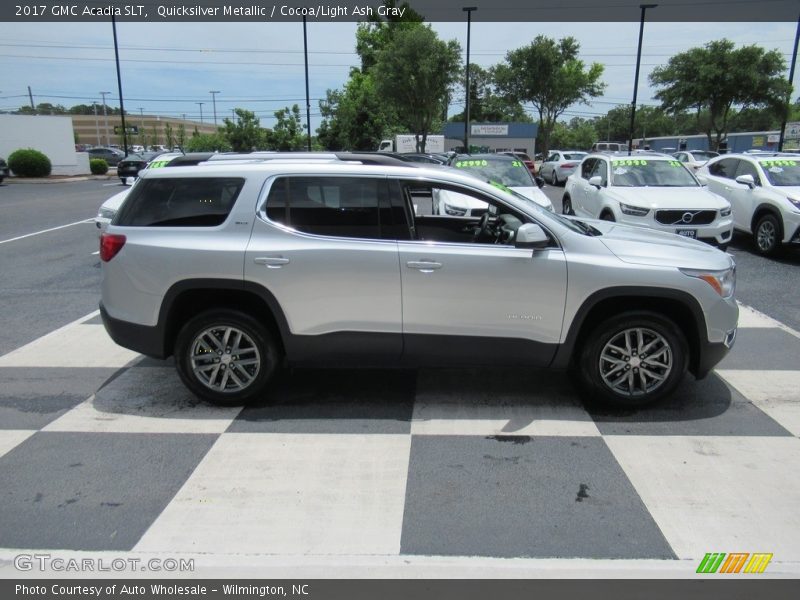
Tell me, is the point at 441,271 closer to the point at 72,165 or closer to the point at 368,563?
the point at 368,563

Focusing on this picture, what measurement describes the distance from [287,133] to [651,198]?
32.0m

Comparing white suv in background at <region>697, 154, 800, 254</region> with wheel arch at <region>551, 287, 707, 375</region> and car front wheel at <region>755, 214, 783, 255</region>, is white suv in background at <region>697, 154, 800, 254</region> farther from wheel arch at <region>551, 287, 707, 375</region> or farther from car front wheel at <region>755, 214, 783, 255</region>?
wheel arch at <region>551, 287, 707, 375</region>

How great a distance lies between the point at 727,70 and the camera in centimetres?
3038

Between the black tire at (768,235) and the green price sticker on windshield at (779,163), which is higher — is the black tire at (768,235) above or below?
below

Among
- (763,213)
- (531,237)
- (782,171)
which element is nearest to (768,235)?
(763,213)

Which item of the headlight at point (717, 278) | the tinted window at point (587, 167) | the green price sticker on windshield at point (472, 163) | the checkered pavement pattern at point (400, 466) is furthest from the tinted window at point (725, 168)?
the headlight at point (717, 278)

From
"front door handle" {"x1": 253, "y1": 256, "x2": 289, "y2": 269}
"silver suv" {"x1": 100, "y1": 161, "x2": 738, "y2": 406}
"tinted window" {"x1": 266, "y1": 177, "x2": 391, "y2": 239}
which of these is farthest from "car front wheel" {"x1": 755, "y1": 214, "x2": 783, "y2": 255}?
"front door handle" {"x1": 253, "y1": 256, "x2": 289, "y2": 269}

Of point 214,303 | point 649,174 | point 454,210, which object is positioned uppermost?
point 649,174

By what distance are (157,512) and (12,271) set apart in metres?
7.85

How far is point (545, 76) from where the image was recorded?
44.2 metres

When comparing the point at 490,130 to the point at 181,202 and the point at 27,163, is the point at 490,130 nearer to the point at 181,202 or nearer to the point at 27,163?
the point at 27,163

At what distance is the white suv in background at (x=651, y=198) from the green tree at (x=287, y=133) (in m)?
28.9

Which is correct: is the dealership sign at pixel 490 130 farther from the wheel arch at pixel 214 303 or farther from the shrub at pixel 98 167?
the wheel arch at pixel 214 303

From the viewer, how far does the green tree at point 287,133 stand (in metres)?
38.4
